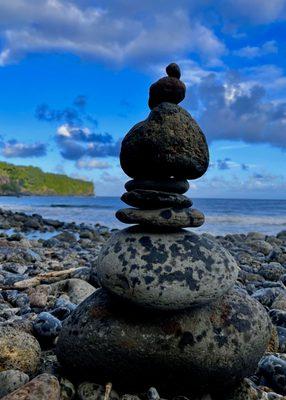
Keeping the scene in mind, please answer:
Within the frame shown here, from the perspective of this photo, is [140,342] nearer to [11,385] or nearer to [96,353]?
[96,353]

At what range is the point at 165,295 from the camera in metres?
3.80

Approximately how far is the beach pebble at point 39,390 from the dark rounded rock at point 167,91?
2720mm

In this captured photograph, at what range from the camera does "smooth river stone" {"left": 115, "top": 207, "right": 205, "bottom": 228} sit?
421 cm

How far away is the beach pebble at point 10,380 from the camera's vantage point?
3742 mm

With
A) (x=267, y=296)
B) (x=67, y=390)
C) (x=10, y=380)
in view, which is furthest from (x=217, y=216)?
(x=10, y=380)

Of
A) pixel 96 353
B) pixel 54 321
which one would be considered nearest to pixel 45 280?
pixel 54 321

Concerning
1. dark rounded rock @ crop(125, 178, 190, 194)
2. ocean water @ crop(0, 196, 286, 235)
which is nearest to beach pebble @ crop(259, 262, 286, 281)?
dark rounded rock @ crop(125, 178, 190, 194)

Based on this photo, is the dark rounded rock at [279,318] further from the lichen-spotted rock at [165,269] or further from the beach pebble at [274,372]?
the lichen-spotted rock at [165,269]

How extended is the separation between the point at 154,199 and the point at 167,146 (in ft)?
1.64

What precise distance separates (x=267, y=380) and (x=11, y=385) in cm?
240

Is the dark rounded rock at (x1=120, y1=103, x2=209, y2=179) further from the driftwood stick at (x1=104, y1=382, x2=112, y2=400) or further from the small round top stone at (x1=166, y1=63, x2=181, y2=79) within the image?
the driftwood stick at (x1=104, y1=382, x2=112, y2=400)

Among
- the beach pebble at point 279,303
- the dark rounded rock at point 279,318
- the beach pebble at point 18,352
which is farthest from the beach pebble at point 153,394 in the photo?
the beach pebble at point 279,303

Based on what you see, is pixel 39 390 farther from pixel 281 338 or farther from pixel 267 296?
pixel 267 296

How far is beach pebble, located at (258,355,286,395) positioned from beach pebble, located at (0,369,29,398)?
7.41 ft
